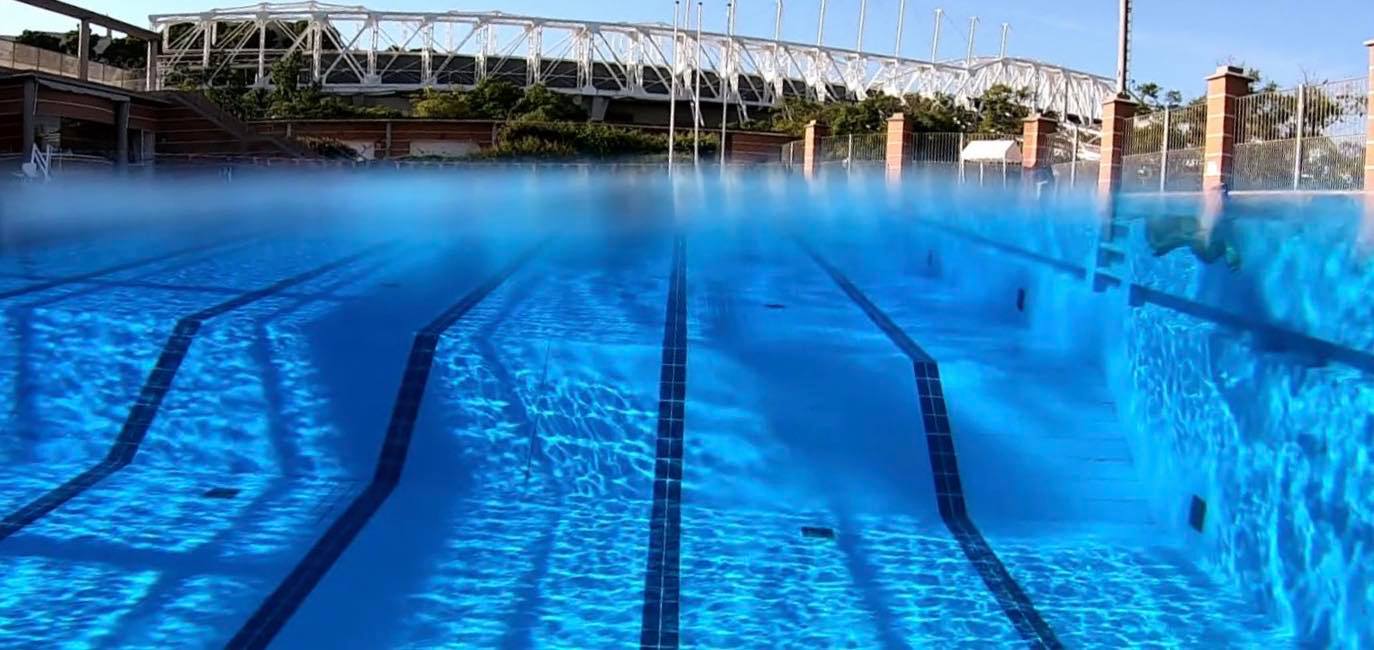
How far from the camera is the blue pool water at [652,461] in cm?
482

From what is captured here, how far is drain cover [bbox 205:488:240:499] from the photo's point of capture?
602cm

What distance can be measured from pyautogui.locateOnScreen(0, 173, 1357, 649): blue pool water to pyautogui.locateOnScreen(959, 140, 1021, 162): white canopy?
9223 mm

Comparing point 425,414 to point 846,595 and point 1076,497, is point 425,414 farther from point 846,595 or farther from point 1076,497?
point 1076,497

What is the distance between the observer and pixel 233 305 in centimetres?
848

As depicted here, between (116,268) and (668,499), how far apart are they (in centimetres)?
640

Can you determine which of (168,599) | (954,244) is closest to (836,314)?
(954,244)

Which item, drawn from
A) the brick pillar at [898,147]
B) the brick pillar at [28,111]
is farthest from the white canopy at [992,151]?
the brick pillar at [28,111]

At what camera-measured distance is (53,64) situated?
22781mm

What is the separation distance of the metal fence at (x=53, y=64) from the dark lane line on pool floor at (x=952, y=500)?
19.5 m

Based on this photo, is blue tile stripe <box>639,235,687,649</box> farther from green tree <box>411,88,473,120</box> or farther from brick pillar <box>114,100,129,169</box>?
green tree <box>411,88,473,120</box>

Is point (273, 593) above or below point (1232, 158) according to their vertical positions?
below

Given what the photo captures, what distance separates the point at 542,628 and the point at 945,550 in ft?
7.34

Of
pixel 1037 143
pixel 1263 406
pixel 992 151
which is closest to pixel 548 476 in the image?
pixel 1263 406

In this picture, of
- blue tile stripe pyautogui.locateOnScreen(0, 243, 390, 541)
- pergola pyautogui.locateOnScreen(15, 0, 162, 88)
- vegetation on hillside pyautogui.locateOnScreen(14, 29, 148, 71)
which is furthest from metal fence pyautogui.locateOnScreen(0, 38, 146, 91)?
vegetation on hillside pyautogui.locateOnScreen(14, 29, 148, 71)
